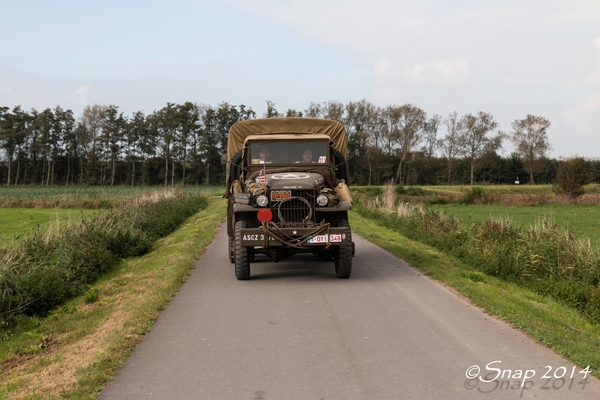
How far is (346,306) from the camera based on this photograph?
8.10 m

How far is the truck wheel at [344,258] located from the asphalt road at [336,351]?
2.01 feet

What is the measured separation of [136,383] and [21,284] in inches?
227

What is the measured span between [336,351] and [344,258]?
13.9ft

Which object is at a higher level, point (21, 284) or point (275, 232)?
point (275, 232)

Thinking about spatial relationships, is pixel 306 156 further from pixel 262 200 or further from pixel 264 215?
pixel 264 215

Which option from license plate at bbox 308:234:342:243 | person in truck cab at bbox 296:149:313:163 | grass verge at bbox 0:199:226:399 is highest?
person in truck cab at bbox 296:149:313:163

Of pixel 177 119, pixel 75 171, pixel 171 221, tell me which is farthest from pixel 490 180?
pixel 171 221

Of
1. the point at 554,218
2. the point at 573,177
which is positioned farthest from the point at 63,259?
the point at 573,177

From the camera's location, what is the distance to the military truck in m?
9.78

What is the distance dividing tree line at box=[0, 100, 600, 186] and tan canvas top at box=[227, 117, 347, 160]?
70183 millimetres

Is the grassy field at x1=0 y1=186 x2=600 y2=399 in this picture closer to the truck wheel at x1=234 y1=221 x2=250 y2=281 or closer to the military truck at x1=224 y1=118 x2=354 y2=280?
the truck wheel at x1=234 y1=221 x2=250 y2=281

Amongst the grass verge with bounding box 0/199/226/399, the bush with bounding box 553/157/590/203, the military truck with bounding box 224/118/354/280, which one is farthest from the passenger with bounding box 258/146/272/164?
the bush with bounding box 553/157/590/203

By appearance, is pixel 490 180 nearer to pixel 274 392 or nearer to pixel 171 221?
pixel 171 221

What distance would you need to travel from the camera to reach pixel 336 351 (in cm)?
592
